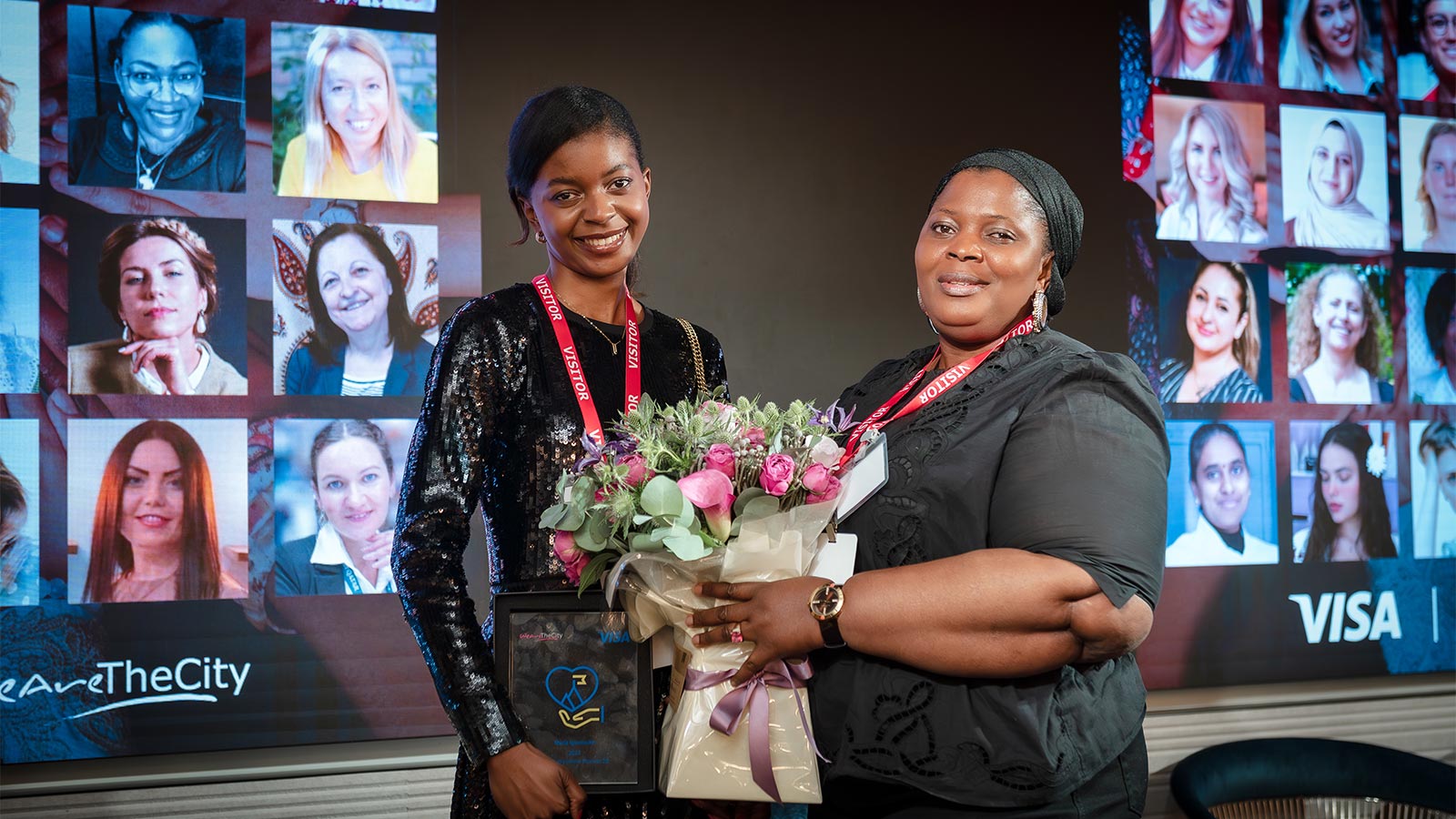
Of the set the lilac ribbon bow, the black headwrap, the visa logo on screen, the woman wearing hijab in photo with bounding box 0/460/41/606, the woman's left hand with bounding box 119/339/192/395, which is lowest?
the visa logo on screen

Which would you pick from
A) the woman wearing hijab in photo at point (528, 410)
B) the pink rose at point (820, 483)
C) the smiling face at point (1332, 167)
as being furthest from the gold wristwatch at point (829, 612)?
the smiling face at point (1332, 167)

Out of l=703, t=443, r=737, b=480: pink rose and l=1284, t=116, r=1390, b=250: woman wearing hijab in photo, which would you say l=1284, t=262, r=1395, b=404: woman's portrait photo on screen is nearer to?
l=1284, t=116, r=1390, b=250: woman wearing hijab in photo

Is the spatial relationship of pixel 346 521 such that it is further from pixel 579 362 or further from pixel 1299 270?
pixel 1299 270

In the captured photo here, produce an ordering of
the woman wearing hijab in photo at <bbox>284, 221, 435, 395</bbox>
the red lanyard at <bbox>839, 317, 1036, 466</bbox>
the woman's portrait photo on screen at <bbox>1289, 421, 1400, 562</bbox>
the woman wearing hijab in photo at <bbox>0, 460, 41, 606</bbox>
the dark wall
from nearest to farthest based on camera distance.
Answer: the red lanyard at <bbox>839, 317, 1036, 466</bbox>, the woman wearing hijab in photo at <bbox>0, 460, 41, 606</bbox>, the woman wearing hijab in photo at <bbox>284, 221, 435, 395</bbox>, the dark wall, the woman's portrait photo on screen at <bbox>1289, 421, 1400, 562</bbox>

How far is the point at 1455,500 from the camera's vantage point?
383 centimetres

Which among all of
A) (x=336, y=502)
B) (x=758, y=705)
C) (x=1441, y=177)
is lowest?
(x=758, y=705)

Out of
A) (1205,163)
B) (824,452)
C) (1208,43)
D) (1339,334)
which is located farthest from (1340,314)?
(824,452)

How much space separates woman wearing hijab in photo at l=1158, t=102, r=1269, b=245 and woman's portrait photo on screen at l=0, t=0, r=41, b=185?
129 inches

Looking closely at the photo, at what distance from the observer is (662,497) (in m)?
1.46

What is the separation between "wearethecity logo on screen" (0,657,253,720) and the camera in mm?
2744

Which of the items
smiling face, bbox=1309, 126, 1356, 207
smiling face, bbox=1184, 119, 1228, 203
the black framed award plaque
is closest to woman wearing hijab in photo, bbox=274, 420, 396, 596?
the black framed award plaque

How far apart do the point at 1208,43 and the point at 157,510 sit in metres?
3.53

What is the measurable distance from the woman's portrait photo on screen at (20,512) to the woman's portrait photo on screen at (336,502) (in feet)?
1.84

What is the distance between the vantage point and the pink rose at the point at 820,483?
1.54 metres
